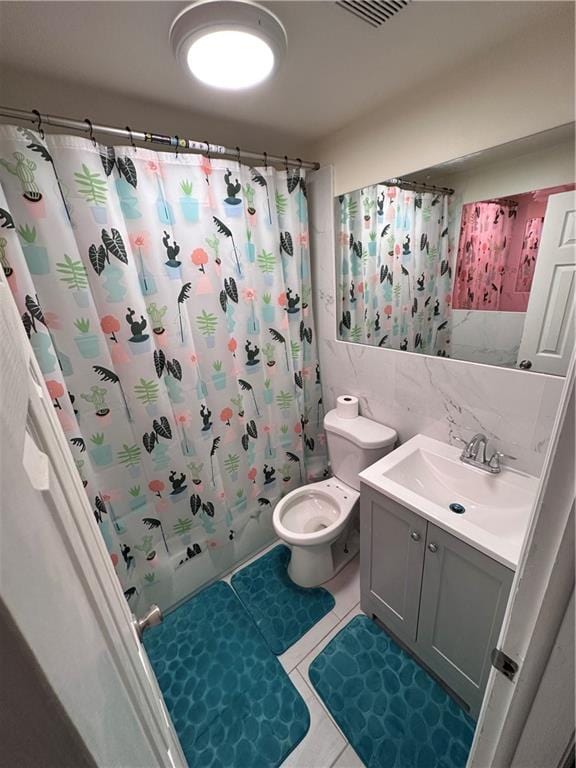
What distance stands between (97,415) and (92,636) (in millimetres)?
1107

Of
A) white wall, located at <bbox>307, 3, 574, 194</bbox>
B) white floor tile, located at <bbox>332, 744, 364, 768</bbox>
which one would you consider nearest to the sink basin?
white floor tile, located at <bbox>332, 744, 364, 768</bbox>

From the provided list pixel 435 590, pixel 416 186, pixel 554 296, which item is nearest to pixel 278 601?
pixel 435 590

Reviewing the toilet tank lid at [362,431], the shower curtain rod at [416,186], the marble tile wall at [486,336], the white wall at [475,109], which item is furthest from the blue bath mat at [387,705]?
the white wall at [475,109]

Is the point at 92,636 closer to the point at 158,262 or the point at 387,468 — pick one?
the point at 387,468

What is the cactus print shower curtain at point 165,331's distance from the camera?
1106 mm

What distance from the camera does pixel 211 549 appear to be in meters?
1.76

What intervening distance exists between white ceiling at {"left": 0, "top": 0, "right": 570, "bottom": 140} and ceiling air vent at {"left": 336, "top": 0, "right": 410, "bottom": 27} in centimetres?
3

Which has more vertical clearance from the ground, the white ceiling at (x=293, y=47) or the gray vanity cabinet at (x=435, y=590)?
the white ceiling at (x=293, y=47)

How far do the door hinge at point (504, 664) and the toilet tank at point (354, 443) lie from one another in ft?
3.38

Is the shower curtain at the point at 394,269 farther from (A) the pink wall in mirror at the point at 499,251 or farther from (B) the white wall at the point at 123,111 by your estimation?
(B) the white wall at the point at 123,111

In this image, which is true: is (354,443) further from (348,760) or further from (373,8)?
(373,8)

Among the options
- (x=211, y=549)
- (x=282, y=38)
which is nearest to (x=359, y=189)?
(x=282, y=38)

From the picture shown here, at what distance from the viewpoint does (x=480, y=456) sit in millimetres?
1310

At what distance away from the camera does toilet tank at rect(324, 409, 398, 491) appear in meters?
1.62
